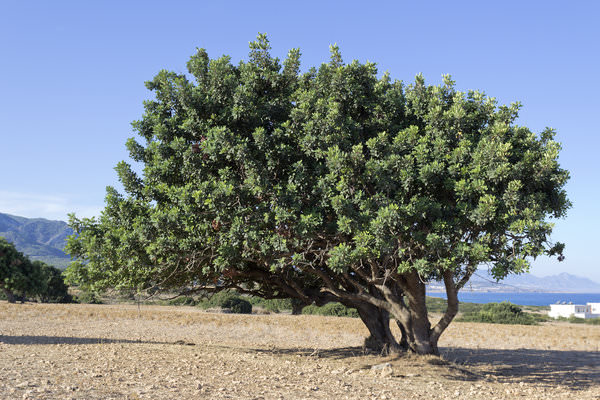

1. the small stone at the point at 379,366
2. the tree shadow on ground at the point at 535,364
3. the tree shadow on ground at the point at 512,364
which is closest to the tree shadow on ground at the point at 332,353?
the tree shadow on ground at the point at 512,364

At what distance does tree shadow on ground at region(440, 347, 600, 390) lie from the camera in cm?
1630

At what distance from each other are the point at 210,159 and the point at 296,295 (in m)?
6.63

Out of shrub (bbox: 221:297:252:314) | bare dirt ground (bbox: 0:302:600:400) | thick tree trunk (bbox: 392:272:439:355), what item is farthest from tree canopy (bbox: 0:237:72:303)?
thick tree trunk (bbox: 392:272:439:355)

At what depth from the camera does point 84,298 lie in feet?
223

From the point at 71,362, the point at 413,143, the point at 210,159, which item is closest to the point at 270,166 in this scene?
the point at 210,159

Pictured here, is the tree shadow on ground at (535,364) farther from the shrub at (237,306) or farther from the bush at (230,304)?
the bush at (230,304)

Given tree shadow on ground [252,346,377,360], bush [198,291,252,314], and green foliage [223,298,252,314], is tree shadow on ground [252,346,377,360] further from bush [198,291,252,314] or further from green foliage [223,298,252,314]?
bush [198,291,252,314]

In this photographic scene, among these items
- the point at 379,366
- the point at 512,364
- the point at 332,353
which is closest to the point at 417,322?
the point at 379,366

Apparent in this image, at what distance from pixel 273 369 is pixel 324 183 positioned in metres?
5.91

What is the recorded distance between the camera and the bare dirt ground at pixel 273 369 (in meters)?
10.7

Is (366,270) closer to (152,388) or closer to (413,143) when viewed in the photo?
(413,143)

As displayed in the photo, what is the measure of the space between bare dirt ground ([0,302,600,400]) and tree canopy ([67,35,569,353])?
2.49 meters

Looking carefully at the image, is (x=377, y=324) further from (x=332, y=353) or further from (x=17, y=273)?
(x=17, y=273)

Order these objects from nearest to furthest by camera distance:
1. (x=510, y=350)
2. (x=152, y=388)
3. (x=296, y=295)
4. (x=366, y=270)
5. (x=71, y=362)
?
(x=152, y=388) → (x=71, y=362) → (x=366, y=270) → (x=296, y=295) → (x=510, y=350)
